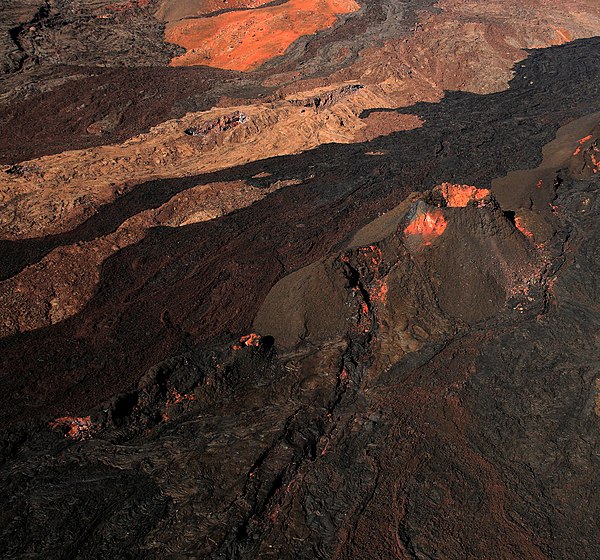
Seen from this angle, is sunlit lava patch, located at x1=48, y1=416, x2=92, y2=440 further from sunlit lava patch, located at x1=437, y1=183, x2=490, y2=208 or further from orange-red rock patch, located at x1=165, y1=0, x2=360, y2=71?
orange-red rock patch, located at x1=165, y1=0, x2=360, y2=71

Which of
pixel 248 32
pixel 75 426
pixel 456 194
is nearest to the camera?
pixel 75 426

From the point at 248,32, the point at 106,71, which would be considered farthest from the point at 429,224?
the point at 248,32

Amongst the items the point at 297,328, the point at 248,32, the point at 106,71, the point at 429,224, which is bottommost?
the point at 297,328

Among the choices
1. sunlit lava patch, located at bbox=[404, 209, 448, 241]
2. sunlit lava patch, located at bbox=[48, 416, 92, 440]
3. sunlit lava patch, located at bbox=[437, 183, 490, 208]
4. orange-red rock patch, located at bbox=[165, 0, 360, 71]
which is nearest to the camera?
sunlit lava patch, located at bbox=[48, 416, 92, 440]

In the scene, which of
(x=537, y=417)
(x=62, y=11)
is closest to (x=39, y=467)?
(x=537, y=417)

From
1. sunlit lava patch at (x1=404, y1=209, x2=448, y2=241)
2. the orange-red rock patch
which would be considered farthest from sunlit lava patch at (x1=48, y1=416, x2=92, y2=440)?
the orange-red rock patch

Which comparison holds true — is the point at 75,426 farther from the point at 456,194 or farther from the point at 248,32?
the point at 248,32

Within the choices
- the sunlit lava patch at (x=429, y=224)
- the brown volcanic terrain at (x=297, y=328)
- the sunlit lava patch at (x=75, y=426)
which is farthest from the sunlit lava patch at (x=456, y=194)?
the sunlit lava patch at (x=75, y=426)

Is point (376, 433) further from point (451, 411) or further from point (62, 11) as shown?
point (62, 11)
